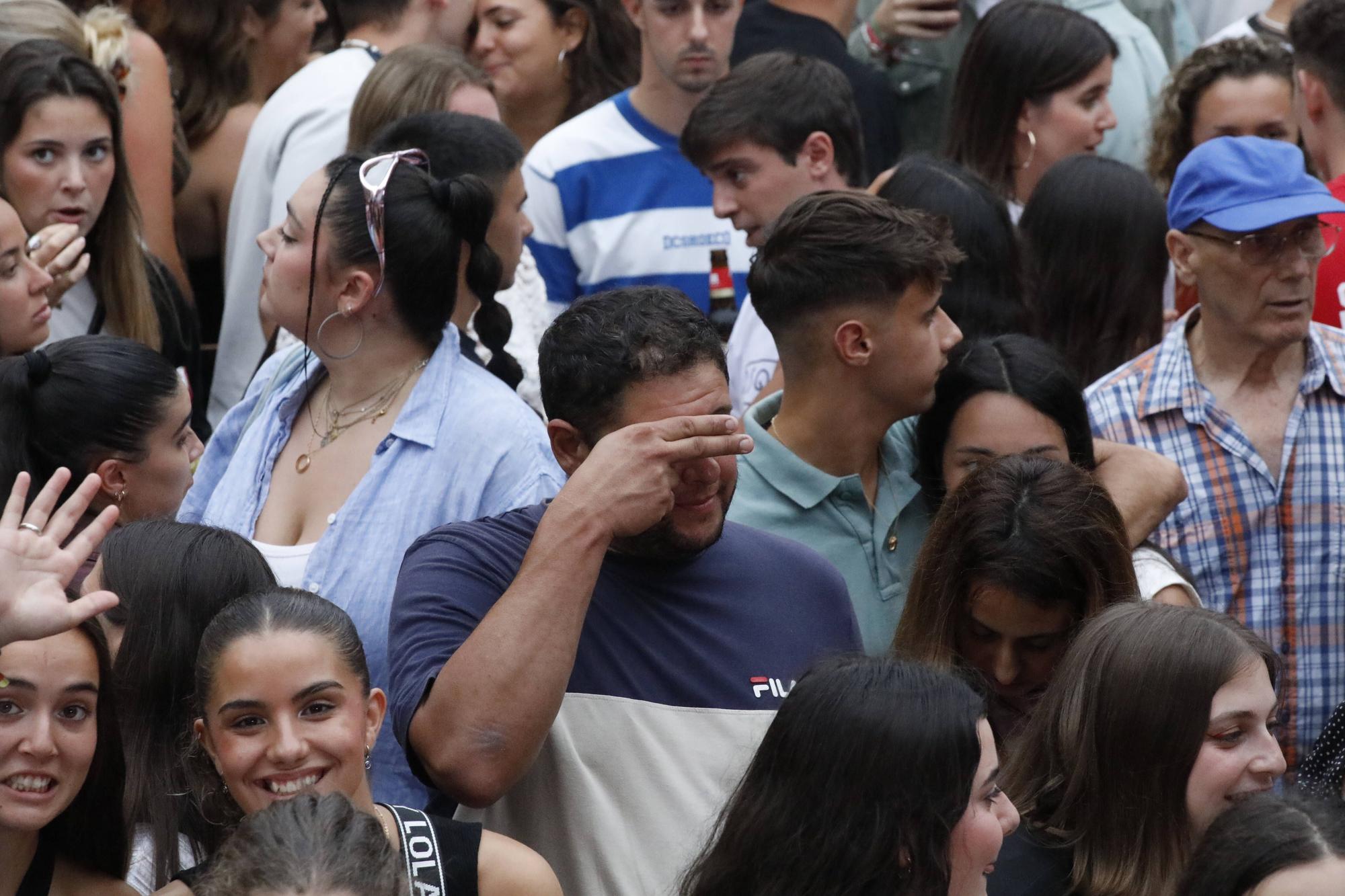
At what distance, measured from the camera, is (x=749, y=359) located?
192 inches

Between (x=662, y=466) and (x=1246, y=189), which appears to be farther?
(x=1246, y=189)

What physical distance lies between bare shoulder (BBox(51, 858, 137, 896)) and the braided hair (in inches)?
53.4

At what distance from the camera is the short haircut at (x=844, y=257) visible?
12.8 ft

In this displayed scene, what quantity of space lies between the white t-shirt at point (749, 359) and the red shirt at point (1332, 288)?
1.47m

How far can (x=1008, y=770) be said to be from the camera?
10.6ft

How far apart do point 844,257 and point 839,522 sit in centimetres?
58

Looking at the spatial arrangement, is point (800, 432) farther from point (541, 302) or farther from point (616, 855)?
point (541, 302)

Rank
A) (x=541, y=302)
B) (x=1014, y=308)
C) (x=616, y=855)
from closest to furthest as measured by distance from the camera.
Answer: (x=616, y=855) → (x=1014, y=308) → (x=541, y=302)

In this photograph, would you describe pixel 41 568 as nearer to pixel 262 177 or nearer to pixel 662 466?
pixel 662 466

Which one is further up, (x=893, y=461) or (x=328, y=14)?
(x=328, y=14)

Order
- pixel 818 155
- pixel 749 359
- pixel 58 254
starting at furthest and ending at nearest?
pixel 818 155 → pixel 749 359 → pixel 58 254

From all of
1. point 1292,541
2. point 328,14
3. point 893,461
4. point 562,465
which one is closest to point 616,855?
point 562,465

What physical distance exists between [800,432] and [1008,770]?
98 centimetres

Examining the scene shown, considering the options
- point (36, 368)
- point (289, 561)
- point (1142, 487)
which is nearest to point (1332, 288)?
point (1142, 487)
